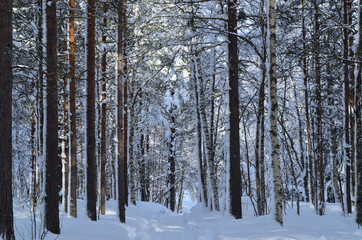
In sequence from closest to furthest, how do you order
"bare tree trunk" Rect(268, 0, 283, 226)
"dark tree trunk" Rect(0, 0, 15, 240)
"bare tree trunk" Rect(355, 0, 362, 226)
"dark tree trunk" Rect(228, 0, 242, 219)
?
"dark tree trunk" Rect(0, 0, 15, 240), "bare tree trunk" Rect(355, 0, 362, 226), "bare tree trunk" Rect(268, 0, 283, 226), "dark tree trunk" Rect(228, 0, 242, 219)

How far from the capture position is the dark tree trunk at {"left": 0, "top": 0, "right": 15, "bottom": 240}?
606 cm

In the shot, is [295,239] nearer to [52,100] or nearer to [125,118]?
[52,100]

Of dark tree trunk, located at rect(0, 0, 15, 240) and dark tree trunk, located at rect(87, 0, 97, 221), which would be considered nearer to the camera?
dark tree trunk, located at rect(0, 0, 15, 240)

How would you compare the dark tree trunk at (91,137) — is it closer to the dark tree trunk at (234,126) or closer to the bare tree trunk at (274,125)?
the dark tree trunk at (234,126)

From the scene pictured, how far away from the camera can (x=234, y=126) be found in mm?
11602

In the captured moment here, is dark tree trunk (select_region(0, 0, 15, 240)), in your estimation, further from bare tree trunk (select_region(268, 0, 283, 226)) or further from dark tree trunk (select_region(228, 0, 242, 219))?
dark tree trunk (select_region(228, 0, 242, 219))

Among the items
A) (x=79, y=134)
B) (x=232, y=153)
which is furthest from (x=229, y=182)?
(x=79, y=134)

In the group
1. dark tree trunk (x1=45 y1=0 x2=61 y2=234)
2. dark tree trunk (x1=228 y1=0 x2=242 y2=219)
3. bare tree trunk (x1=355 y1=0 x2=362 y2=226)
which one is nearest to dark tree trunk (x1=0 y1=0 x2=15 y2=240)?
dark tree trunk (x1=45 y1=0 x2=61 y2=234)

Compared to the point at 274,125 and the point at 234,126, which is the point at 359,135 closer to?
the point at 274,125

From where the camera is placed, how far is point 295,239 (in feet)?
20.1

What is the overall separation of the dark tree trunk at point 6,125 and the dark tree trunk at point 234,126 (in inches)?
280

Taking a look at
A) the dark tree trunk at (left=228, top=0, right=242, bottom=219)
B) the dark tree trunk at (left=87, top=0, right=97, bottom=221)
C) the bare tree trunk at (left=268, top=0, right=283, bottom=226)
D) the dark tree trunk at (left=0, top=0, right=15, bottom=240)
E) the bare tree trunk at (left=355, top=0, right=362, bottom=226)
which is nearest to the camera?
the dark tree trunk at (left=0, top=0, right=15, bottom=240)

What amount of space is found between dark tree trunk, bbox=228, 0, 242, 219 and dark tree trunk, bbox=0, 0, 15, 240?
711 cm

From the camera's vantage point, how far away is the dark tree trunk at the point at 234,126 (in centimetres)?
1143
